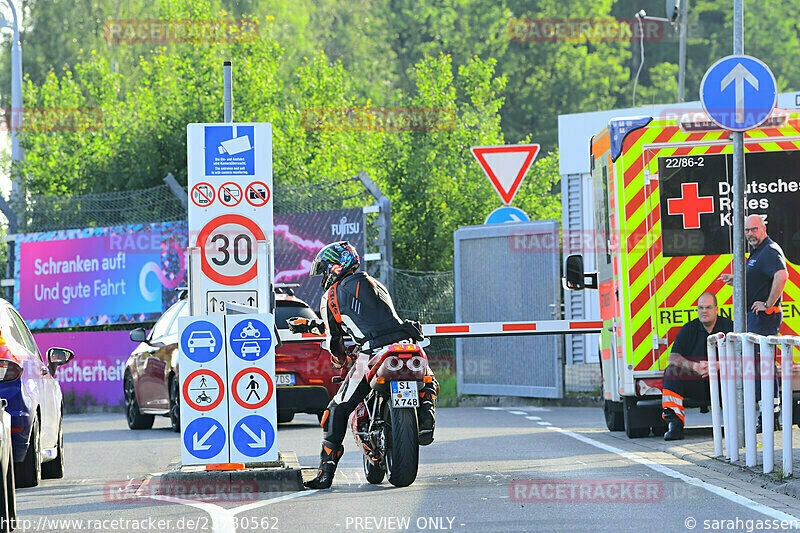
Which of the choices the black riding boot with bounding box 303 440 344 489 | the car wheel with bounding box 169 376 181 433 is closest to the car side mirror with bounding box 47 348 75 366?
the black riding boot with bounding box 303 440 344 489

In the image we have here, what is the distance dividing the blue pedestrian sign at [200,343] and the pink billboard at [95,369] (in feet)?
47.5

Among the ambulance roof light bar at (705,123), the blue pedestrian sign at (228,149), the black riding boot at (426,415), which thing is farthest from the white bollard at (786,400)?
the ambulance roof light bar at (705,123)

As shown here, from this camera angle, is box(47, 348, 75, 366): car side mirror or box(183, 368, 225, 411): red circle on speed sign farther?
box(47, 348, 75, 366): car side mirror

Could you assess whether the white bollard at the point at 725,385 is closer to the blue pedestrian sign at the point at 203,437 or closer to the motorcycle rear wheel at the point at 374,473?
the motorcycle rear wheel at the point at 374,473

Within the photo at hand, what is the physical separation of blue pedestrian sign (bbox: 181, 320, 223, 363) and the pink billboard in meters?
14.5

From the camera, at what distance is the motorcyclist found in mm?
10891

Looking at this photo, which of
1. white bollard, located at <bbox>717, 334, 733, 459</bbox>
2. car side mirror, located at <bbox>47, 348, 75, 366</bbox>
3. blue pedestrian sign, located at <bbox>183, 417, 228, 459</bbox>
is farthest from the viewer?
car side mirror, located at <bbox>47, 348, 75, 366</bbox>

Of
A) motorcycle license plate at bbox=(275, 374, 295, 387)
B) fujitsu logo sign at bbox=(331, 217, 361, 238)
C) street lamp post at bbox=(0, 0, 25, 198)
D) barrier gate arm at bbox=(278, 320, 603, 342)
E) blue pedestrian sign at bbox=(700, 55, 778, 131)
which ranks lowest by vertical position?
motorcycle license plate at bbox=(275, 374, 295, 387)

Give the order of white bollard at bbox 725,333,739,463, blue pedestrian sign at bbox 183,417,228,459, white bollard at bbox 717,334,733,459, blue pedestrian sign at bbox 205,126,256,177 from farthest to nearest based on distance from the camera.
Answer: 1. white bollard at bbox 717,334,733,459
2. white bollard at bbox 725,333,739,463
3. blue pedestrian sign at bbox 205,126,256,177
4. blue pedestrian sign at bbox 183,417,228,459

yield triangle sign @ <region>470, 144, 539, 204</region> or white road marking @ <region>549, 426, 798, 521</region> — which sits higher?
yield triangle sign @ <region>470, 144, 539, 204</region>

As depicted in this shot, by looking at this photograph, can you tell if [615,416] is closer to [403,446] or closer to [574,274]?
[574,274]

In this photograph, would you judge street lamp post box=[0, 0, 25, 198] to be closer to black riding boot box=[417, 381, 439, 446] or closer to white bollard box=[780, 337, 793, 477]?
black riding boot box=[417, 381, 439, 446]

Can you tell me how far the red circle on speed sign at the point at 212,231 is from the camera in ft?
37.1

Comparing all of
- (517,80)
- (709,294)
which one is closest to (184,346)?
(709,294)
